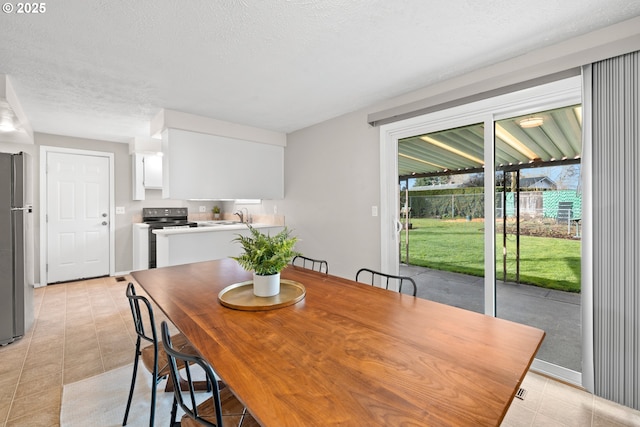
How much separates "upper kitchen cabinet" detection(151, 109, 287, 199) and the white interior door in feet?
6.24

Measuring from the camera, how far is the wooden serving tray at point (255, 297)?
4.49 feet

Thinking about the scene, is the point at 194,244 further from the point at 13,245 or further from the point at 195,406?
the point at 195,406

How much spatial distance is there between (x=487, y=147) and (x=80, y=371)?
356 cm

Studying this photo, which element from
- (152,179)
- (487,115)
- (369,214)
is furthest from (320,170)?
(152,179)

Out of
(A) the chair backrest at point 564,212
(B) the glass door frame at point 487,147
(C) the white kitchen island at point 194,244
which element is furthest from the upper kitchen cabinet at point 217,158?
(A) the chair backrest at point 564,212

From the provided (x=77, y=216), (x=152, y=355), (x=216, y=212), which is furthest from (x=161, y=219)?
(x=152, y=355)

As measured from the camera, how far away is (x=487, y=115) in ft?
7.73

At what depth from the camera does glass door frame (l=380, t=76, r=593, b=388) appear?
1.97m

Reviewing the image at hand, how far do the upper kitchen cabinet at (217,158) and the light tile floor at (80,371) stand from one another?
1.54 m

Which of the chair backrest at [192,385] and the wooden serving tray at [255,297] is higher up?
the wooden serving tray at [255,297]

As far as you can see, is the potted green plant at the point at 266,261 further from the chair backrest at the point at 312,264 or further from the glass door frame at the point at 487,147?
the glass door frame at the point at 487,147

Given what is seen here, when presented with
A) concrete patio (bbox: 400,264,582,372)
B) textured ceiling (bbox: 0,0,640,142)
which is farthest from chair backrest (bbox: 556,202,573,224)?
textured ceiling (bbox: 0,0,640,142)

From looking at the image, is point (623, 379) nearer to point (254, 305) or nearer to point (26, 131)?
point (254, 305)

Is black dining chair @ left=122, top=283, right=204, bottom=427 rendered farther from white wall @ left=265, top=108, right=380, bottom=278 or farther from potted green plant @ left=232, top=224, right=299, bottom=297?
white wall @ left=265, top=108, right=380, bottom=278
